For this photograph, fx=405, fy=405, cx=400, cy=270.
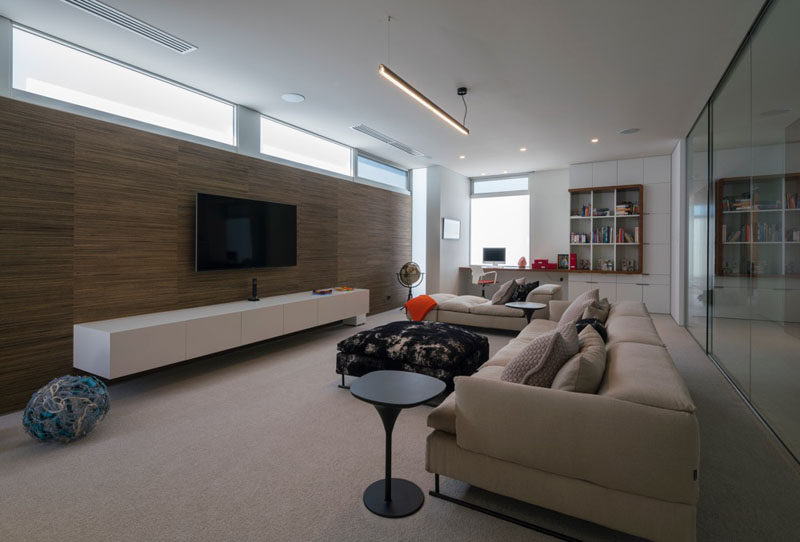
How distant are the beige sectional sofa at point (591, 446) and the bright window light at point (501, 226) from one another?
7312 millimetres

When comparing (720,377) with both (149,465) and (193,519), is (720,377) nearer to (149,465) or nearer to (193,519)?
(193,519)

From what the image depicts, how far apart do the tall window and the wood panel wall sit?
5.54 metres

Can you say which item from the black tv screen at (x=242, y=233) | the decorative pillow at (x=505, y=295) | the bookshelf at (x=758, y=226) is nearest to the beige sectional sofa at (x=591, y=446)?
the bookshelf at (x=758, y=226)

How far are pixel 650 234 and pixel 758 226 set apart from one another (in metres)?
5.03

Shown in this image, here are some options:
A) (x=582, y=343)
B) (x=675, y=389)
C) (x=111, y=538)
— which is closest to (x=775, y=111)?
(x=582, y=343)

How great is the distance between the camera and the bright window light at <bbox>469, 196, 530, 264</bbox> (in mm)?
9094

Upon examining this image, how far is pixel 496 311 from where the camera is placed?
5680 millimetres

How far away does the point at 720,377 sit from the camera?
3.83 m

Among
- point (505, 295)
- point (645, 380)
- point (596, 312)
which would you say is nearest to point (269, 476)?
point (645, 380)

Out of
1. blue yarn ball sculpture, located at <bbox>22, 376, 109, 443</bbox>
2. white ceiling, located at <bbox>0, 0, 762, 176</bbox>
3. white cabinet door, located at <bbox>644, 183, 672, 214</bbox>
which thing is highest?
white ceiling, located at <bbox>0, 0, 762, 176</bbox>

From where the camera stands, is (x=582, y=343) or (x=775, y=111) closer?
(x=582, y=343)

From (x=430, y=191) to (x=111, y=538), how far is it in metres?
7.43

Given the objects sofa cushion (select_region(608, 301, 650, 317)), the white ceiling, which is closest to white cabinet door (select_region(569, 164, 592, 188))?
the white ceiling

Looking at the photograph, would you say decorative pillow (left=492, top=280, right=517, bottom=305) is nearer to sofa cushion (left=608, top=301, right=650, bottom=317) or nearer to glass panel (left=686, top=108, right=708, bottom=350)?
sofa cushion (left=608, top=301, right=650, bottom=317)
